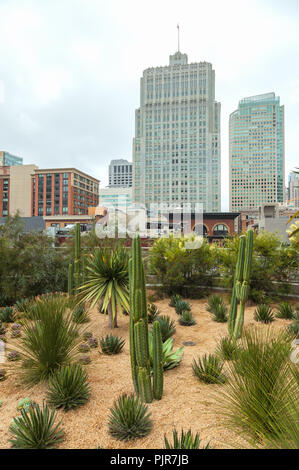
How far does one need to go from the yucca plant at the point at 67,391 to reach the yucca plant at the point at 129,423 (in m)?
0.70

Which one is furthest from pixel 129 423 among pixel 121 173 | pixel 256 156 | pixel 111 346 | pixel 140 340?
pixel 121 173

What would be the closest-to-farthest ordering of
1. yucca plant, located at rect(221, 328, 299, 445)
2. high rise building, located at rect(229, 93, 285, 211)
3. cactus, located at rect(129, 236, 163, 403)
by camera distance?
yucca plant, located at rect(221, 328, 299, 445), cactus, located at rect(129, 236, 163, 403), high rise building, located at rect(229, 93, 285, 211)

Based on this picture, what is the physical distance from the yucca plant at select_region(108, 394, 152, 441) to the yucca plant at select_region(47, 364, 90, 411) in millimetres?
696

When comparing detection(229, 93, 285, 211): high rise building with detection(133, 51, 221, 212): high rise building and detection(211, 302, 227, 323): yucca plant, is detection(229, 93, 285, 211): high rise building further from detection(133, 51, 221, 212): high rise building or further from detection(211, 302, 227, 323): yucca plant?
detection(211, 302, 227, 323): yucca plant

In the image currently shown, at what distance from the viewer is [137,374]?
12.0ft

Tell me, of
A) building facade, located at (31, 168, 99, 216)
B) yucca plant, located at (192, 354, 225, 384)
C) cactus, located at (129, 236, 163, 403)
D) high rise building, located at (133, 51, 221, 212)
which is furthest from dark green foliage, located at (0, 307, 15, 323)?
high rise building, located at (133, 51, 221, 212)

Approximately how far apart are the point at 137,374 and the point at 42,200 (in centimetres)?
10456

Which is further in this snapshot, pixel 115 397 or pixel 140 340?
pixel 115 397

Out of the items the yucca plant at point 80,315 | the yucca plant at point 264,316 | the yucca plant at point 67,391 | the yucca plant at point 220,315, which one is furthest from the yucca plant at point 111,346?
the yucca plant at point 264,316

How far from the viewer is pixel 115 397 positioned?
388 cm

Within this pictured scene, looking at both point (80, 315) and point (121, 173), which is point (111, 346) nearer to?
point (80, 315)

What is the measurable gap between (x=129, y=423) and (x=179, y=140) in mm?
108112

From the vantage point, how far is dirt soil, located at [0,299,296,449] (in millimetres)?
2961
